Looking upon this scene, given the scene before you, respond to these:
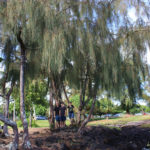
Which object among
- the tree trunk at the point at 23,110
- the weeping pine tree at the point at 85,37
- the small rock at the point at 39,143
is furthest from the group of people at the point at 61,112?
the tree trunk at the point at 23,110

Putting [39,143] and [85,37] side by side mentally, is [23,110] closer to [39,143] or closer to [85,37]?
[39,143]

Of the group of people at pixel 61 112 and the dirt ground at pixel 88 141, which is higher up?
the group of people at pixel 61 112

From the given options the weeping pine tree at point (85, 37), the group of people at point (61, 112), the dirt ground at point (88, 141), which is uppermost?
the weeping pine tree at point (85, 37)

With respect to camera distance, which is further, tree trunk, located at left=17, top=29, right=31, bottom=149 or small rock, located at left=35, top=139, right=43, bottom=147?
small rock, located at left=35, top=139, right=43, bottom=147

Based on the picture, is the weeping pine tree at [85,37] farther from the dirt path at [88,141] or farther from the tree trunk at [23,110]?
the dirt path at [88,141]

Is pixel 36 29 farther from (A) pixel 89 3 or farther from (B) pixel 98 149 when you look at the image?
(B) pixel 98 149

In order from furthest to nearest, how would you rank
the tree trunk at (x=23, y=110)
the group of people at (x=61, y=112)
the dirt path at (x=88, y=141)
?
the group of people at (x=61, y=112) < the dirt path at (x=88, y=141) < the tree trunk at (x=23, y=110)

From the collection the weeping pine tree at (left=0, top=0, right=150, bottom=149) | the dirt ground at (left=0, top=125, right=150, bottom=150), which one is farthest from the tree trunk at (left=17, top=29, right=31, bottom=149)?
the dirt ground at (left=0, top=125, right=150, bottom=150)

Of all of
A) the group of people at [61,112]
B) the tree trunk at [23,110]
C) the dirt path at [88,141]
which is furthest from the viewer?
the group of people at [61,112]

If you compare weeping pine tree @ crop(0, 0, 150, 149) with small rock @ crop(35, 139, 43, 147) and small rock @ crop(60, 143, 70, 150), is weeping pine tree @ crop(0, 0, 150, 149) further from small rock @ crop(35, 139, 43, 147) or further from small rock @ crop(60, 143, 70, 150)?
small rock @ crop(60, 143, 70, 150)

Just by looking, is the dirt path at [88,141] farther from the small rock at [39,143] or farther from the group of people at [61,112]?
the group of people at [61,112]

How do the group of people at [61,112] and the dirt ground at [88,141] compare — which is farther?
the group of people at [61,112]

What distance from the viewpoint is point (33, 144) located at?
18.5 feet

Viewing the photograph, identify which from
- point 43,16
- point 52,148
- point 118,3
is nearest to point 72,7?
point 43,16
